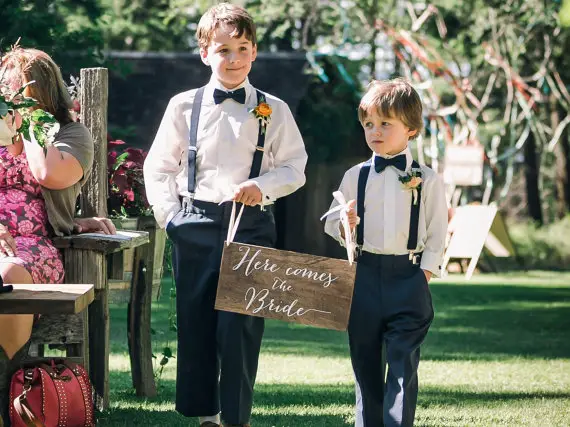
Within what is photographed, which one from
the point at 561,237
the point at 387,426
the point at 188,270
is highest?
the point at 188,270

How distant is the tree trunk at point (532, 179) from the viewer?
3097 cm

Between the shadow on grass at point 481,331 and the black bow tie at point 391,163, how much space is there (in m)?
3.92

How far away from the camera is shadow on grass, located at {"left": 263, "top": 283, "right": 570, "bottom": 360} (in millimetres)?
9000

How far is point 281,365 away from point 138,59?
1074cm

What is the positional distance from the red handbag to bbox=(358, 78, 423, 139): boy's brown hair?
1754 millimetres

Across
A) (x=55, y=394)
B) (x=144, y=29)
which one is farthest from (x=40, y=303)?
(x=144, y=29)

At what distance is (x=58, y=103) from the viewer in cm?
561

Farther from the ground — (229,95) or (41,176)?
(229,95)

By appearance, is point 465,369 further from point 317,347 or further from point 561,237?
point 561,237

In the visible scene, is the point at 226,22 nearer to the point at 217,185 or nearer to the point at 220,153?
the point at 220,153

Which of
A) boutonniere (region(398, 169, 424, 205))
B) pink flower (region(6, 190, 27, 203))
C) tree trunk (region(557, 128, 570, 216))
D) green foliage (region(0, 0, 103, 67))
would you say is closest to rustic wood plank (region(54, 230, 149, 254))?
pink flower (region(6, 190, 27, 203))

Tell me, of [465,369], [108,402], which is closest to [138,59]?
[465,369]

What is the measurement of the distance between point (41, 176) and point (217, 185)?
0.91m

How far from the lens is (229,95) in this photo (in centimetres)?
500
